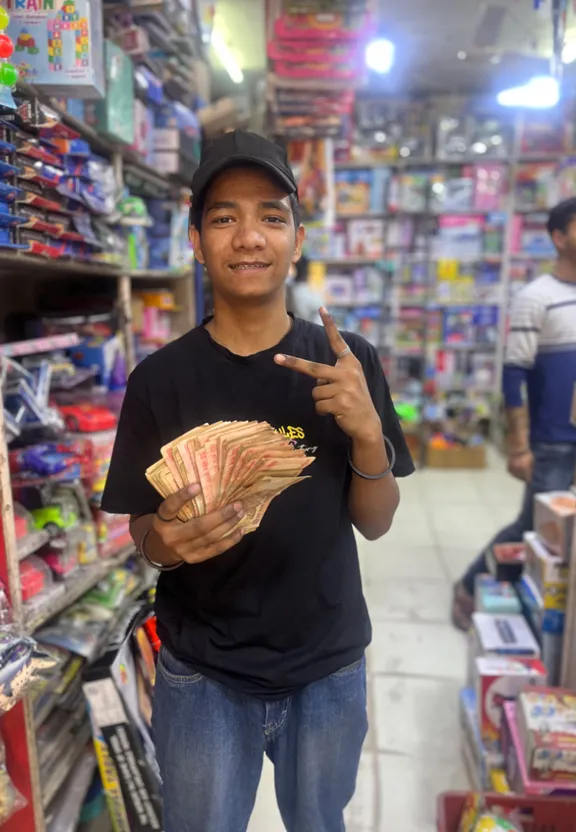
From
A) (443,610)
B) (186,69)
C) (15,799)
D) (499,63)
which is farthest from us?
(499,63)

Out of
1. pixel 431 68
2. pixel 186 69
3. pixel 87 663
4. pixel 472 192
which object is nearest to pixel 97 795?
pixel 87 663

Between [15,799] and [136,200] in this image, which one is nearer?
[15,799]

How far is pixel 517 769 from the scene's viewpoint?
5.50 ft

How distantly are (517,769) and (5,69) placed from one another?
2.11 meters

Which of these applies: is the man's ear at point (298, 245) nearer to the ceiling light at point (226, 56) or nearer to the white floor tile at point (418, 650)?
the white floor tile at point (418, 650)

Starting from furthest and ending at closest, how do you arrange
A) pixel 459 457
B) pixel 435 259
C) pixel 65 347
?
pixel 435 259
pixel 459 457
pixel 65 347

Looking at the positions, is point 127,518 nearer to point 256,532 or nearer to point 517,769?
point 256,532

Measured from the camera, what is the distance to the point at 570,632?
1.77 meters


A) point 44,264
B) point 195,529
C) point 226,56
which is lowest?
point 195,529

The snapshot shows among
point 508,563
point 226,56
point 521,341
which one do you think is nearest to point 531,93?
point 226,56

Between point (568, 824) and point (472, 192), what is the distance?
5503mm

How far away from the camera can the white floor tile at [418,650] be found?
102 inches

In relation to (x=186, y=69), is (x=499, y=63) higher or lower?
higher

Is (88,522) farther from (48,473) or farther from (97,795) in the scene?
(97,795)
